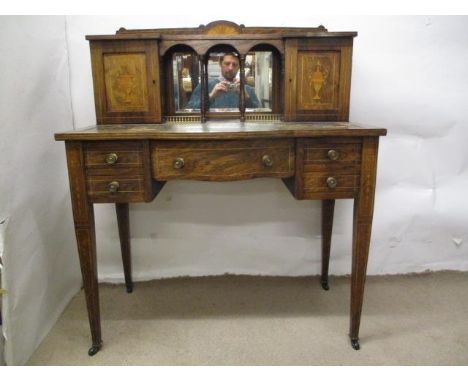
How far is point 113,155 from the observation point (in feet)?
4.45

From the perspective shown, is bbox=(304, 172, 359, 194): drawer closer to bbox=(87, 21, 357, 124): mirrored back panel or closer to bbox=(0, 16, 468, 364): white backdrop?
bbox=(87, 21, 357, 124): mirrored back panel

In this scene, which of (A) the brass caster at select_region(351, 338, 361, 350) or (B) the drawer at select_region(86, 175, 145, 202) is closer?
(B) the drawer at select_region(86, 175, 145, 202)

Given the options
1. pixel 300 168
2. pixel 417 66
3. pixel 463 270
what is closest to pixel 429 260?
pixel 463 270

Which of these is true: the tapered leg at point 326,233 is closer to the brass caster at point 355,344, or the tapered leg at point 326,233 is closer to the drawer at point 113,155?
the brass caster at point 355,344

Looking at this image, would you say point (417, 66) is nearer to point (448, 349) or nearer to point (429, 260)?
point (429, 260)

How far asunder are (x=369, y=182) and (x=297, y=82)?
0.57 metres

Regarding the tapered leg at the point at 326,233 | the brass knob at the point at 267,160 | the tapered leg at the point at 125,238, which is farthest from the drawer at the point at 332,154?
the tapered leg at the point at 125,238

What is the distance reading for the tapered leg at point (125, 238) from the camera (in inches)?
77.5

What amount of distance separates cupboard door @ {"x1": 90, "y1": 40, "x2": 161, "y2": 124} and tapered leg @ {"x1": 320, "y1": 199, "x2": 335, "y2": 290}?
0.99m

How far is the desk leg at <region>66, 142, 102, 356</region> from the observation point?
4.43ft

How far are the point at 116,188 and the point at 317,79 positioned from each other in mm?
990

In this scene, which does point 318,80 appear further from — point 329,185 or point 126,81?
point 126,81

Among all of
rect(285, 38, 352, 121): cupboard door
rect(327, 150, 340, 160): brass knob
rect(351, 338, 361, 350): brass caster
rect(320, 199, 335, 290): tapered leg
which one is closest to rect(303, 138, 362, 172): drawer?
rect(327, 150, 340, 160): brass knob

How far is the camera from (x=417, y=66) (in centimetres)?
198
